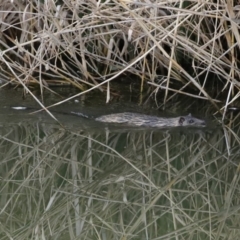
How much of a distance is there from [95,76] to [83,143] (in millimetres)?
1561

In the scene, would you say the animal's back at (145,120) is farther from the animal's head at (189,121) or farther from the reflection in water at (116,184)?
the reflection in water at (116,184)

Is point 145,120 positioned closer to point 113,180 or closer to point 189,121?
point 189,121

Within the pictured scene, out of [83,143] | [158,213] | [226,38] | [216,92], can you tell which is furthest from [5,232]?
[216,92]

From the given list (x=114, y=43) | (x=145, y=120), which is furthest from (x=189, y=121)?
(x=114, y=43)

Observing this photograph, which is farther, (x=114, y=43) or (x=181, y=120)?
(x=114, y=43)

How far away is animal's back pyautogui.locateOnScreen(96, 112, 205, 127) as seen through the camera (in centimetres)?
488

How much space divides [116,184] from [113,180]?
0.07m

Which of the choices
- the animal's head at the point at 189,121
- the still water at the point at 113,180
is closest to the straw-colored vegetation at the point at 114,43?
the animal's head at the point at 189,121

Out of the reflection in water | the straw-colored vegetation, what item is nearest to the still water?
the reflection in water

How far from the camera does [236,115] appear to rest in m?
5.23

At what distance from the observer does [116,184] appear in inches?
148

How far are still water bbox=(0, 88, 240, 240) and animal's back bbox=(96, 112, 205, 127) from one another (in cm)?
7

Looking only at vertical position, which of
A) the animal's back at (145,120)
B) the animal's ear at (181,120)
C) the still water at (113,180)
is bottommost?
the animal's back at (145,120)

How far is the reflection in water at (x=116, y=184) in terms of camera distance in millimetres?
3227
